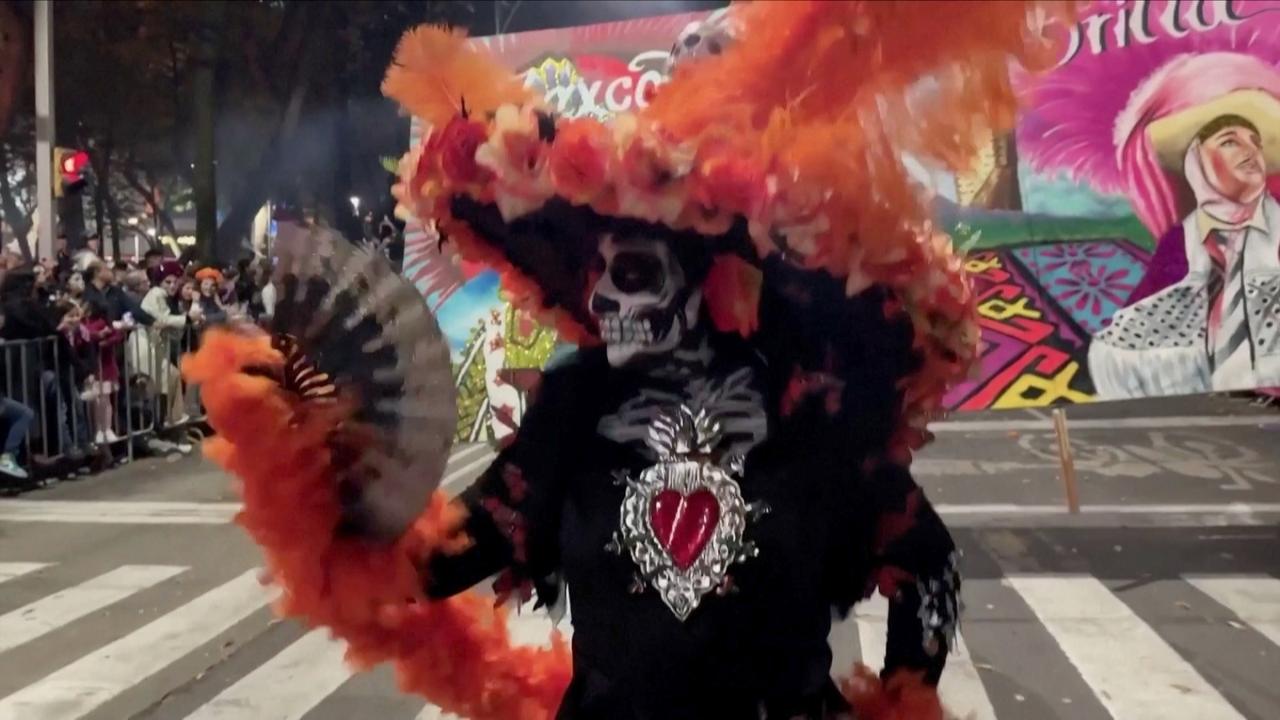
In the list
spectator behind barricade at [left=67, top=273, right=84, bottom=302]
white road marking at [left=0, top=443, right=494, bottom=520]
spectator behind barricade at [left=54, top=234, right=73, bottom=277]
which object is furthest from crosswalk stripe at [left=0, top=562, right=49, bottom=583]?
spectator behind barricade at [left=54, top=234, right=73, bottom=277]

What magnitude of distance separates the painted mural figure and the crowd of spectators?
5.80 m

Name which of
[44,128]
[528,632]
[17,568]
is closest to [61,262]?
[44,128]

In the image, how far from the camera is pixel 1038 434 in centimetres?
1245

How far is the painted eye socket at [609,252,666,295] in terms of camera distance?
192 centimetres

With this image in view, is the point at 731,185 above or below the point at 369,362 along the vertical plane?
above

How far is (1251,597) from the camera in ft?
21.2

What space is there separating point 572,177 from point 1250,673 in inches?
182

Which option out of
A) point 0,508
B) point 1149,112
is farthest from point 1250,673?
point 0,508

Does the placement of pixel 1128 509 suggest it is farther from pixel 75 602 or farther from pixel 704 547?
pixel 704 547

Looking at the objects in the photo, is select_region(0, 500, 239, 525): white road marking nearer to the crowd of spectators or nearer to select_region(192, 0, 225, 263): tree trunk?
the crowd of spectators

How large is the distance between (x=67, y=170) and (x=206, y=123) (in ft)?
20.4

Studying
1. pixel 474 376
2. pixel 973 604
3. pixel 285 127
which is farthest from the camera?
pixel 285 127

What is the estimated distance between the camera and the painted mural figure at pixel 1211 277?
581cm

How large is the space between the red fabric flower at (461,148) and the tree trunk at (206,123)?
66.8 feet
